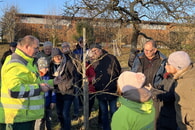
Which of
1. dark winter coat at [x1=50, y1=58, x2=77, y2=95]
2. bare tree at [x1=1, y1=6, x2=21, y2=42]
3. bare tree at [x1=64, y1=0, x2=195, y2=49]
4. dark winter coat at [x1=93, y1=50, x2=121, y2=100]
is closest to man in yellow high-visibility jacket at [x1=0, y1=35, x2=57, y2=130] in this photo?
dark winter coat at [x1=50, y1=58, x2=77, y2=95]

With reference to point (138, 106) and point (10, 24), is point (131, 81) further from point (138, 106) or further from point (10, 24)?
point (10, 24)

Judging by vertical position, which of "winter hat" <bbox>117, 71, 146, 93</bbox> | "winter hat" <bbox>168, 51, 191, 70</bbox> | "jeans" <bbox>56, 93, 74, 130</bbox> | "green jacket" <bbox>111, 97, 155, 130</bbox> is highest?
"winter hat" <bbox>168, 51, 191, 70</bbox>

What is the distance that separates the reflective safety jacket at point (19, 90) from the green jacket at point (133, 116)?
3.01ft

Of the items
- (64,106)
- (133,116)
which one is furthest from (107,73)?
(133,116)

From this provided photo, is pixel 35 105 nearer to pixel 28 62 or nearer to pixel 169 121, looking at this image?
pixel 28 62

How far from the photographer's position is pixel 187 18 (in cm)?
955

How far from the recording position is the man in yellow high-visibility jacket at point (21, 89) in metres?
2.27

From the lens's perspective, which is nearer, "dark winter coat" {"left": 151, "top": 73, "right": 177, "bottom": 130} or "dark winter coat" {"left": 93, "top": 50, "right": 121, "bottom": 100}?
"dark winter coat" {"left": 151, "top": 73, "right": 177, "bottom": 130}

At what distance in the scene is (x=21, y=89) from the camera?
7.37 feet

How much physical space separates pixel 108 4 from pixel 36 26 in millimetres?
19083

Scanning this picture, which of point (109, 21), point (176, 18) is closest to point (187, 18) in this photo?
point (176, 18)

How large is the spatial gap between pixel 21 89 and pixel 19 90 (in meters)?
0.02

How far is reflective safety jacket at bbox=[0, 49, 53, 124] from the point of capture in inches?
89.0

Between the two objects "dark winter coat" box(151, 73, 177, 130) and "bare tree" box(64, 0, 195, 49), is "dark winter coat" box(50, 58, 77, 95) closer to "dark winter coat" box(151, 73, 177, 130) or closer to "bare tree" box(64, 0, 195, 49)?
"dark winter coat" box(151, 73, 177, 130)
